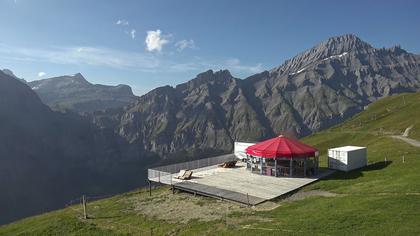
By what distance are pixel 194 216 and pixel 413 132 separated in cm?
6323

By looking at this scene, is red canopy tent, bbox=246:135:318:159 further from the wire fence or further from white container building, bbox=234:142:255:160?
white container building, bbox=234:142:255:160

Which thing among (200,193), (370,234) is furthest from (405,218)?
(200,193)

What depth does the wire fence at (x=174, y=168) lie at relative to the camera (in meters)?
47.2

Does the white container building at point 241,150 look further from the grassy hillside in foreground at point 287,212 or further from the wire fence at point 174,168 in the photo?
the grassy hillside in foreground at point 287,212

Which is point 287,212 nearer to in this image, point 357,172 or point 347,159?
point 357,172

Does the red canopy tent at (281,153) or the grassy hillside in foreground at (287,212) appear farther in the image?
the red canopy tent at (281,153)

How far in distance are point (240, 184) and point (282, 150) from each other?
734cm

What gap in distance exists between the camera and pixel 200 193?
4081 centimetres

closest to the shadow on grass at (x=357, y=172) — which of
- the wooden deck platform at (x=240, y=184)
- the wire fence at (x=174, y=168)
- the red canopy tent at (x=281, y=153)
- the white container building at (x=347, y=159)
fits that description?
the white container building at (x=347, y=159)

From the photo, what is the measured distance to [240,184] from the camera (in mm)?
43719

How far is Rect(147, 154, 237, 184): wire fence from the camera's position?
47.2m

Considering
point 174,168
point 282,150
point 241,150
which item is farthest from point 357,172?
point 174,168

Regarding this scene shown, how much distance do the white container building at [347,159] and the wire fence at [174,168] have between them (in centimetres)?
1666

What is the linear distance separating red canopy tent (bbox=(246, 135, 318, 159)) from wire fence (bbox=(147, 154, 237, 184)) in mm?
9009
